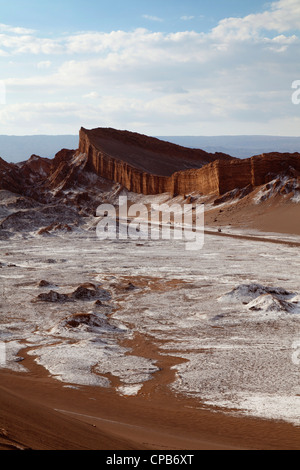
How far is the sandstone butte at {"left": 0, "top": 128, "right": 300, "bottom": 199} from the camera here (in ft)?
220

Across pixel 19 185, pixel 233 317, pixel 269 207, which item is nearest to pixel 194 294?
pixel 233 317

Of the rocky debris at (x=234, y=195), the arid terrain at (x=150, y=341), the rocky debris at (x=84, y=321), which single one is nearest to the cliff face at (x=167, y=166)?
the rocky debris at (x=234, y=195)

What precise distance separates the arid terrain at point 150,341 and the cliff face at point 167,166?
12.3 m

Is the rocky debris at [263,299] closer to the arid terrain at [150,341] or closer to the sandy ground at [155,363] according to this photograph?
the arid terrain at [150,341]

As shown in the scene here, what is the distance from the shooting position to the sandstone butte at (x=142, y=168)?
66.9 metres

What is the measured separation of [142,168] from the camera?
89688mm

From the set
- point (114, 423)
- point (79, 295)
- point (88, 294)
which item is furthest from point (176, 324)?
point (114, 423)

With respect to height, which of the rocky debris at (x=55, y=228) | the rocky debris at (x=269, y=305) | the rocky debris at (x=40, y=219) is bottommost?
the rocky debris at (x=269, y=305)

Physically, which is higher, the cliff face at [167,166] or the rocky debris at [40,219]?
the cliff face at [167,166]

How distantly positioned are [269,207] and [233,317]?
42760 millimetres

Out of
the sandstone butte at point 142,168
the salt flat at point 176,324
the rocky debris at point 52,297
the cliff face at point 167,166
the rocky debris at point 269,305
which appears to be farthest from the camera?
→ the sandstone butte at point 142,168

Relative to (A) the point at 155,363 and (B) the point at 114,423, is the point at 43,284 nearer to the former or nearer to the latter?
(A) the point at 155,363

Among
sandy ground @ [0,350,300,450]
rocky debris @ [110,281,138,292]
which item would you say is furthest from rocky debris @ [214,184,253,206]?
sandy ground @ [0,350,300,450]

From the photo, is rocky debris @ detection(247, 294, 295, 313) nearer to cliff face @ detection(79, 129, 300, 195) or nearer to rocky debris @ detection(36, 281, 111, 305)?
rocky debris @ detection(36, 281, 111, 305)
